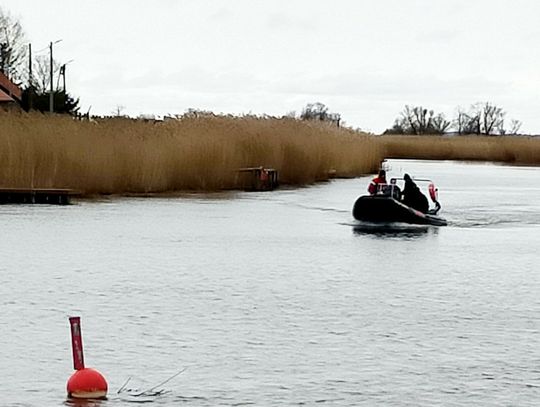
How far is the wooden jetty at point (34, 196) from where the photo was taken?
103 feet

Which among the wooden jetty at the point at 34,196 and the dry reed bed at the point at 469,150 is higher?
the dry reed bed at the point at 469,150

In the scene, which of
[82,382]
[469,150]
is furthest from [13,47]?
[82,382]

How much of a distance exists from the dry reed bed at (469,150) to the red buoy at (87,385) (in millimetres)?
72412

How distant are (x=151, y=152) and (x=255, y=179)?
4646mm

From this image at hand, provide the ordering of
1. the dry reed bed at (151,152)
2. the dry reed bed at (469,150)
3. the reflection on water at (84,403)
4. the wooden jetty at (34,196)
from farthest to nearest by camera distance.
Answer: the dry reed bed at (469,150)
the dry reed bed at (151,152)
the wooden jetty at (34,196)
the reflection on water at (84,403)

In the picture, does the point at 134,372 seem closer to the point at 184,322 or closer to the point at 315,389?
the point at 315,389

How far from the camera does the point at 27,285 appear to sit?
15.5 meters

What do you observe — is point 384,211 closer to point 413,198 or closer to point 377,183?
point 377,183

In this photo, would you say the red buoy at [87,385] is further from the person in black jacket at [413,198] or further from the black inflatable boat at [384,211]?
the person in black jacket at [413,198]

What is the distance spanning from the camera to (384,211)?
87.8 ft

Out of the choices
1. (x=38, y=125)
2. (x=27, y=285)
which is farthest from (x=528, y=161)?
(x=27, y=285)

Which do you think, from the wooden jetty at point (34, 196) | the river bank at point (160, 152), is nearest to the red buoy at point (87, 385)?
the wooden jetty at point (34, 196)

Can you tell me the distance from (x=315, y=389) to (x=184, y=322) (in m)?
3.29

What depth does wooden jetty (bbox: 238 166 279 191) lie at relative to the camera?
132 feet
